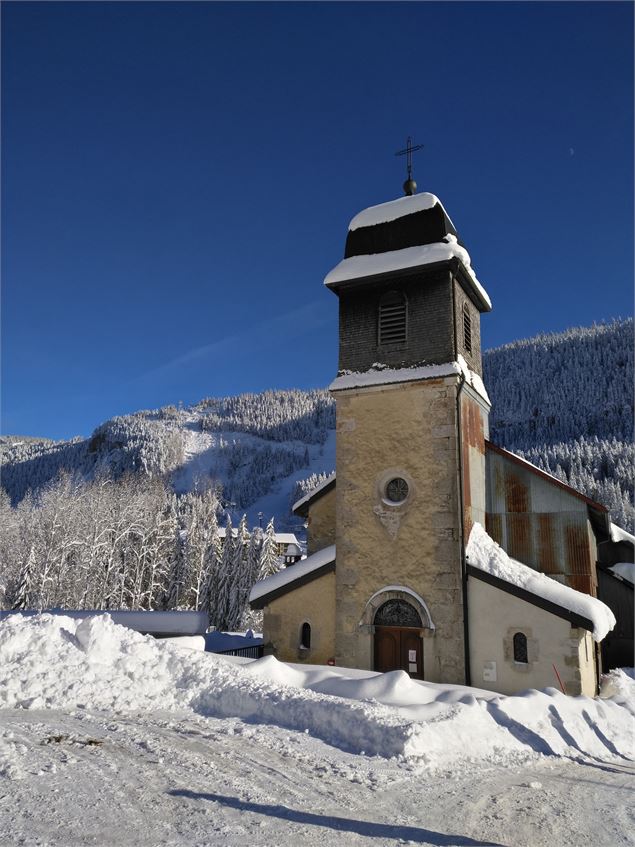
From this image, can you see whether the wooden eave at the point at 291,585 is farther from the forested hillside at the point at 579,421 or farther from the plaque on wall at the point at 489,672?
the forested hillside at the point at 579,421

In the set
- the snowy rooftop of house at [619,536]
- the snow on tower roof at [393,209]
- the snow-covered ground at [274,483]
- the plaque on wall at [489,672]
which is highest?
the snow-covered ground at [274,483]

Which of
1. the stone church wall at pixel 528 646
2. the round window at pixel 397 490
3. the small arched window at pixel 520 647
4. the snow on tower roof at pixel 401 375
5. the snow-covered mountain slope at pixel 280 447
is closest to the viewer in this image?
the stone church wall at pixel 528 646

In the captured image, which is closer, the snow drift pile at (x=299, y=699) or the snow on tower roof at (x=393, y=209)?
the snow drift pile at (x=299, y=699)

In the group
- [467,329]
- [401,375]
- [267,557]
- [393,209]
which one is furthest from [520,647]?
[267,557]

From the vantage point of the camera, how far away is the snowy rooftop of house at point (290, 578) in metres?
16.8

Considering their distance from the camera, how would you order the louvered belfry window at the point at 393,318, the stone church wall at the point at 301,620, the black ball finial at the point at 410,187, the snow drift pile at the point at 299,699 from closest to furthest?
the snow drift pile at the point at 299,699 → the stone church wall at the point at 301,620 → the louvered belfry window at the point at 393,318 → the black ball finial at the point at 410,187

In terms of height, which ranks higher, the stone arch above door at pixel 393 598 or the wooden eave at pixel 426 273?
the wooden eave at pixel 426 273

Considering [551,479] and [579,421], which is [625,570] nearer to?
[551,479]

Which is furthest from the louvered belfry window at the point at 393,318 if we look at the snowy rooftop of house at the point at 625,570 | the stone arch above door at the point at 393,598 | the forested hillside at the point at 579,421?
the forested hillside at the point at 579,421

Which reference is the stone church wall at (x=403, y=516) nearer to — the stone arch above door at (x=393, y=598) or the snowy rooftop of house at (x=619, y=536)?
the stone arch above door at (x=393, y=598)

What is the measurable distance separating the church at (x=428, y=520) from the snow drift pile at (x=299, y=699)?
2818mm

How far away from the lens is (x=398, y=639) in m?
Answer: 15.4

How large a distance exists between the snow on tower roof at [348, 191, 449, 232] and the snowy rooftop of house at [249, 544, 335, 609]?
1048 cm

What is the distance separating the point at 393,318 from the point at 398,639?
9.11 meters
